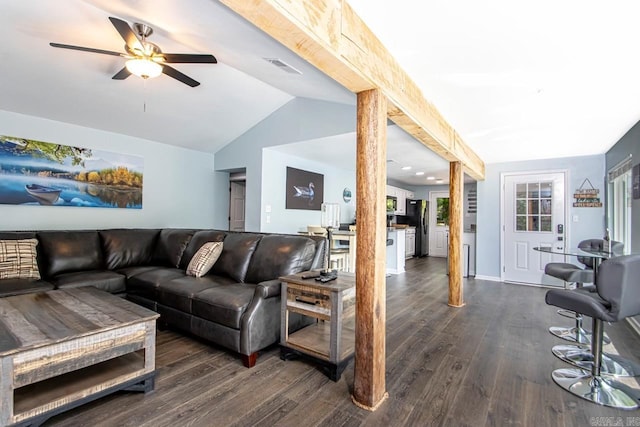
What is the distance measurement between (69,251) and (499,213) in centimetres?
656

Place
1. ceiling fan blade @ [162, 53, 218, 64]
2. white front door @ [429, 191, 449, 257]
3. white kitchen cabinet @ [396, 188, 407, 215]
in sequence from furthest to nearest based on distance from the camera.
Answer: white front door @ [429, 191, 449, 257] → white kitchen cabinet @ [396, 188, 407, 215] → ceiling fan blade @ [162, 53, 218, 64]

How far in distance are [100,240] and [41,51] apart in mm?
2094

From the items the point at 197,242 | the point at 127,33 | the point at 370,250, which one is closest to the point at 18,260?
the point at 197,242

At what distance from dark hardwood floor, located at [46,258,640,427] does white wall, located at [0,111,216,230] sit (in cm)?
244

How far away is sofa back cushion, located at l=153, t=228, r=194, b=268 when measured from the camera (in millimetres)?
3844

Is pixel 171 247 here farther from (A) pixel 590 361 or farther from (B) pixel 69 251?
(A) pixel 590 361

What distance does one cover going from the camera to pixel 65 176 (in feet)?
13.2

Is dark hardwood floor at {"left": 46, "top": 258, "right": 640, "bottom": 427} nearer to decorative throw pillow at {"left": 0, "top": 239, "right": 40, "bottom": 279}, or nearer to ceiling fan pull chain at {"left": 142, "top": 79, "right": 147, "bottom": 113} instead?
decorative throw pillow at {"left": 0, "top": 239, "right": 40, "bottom": 279}

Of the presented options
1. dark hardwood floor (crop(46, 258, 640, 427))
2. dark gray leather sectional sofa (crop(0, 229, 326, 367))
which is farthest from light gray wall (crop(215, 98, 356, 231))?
dark hardwood floor (crop(46, 258, 640, 427))

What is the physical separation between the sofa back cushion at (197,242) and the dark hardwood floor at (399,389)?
0.95m

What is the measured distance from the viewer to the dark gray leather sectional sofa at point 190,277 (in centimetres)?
243

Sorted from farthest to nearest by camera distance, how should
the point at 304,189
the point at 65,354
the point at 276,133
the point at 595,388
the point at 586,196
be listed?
the point at 304,189
the point at 586,196
the point at 276,133
the point at 595,388
the point at 65,354

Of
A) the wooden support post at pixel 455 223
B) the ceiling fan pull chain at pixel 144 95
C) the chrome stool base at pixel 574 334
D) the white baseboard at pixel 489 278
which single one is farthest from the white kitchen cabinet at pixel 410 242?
the ceiling fan pull chain at pixel 144 95

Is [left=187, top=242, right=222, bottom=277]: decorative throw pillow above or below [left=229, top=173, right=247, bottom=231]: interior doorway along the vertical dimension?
below
